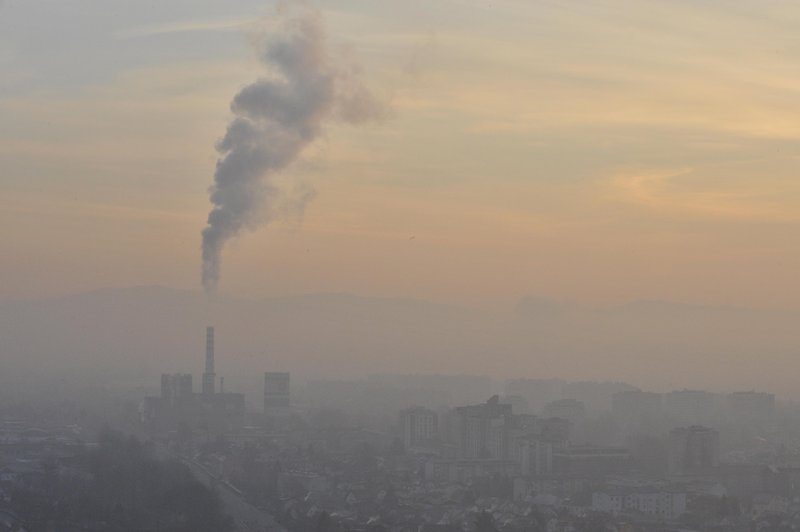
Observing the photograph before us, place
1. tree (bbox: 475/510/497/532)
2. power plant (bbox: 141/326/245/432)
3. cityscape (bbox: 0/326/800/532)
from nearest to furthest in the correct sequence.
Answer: tree (bbox: 475/510/497/532) < cityscape (bbox: 0/326/800/532) < power plant (bbox: 141/326/245/432)

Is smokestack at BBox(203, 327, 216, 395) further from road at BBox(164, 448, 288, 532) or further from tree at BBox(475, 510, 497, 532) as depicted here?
tree at BBox(475, 510, 497, 532)

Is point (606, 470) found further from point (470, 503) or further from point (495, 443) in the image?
point (470, 503)

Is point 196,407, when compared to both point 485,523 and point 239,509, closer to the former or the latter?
point 239,509

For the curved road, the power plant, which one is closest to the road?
the curved road

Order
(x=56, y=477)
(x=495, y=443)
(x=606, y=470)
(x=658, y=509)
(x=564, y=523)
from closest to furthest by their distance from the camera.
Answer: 1. (x=564, y=523)
2. (x=658, y=509)
3. (x=56, y=477)
4. (x=606, y=470)
5. (x=495, y=443)

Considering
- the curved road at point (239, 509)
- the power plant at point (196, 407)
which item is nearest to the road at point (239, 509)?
the curved road at point (239, 509)

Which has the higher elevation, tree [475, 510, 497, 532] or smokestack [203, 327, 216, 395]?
smokestack [203, 327, 216, 395]

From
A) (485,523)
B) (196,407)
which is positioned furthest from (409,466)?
(196,407)

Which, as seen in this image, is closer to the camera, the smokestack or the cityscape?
the cityscape

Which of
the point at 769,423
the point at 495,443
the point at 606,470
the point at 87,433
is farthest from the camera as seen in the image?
the point at 769,423

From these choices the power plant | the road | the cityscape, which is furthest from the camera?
the power plant

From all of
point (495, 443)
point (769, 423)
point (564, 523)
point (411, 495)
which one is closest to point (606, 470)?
point (495, 443)
